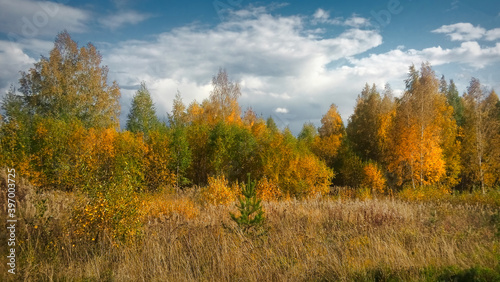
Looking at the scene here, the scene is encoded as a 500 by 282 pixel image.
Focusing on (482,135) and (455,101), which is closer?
(482,135)

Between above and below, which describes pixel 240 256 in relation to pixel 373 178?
below

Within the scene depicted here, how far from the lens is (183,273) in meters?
6.80

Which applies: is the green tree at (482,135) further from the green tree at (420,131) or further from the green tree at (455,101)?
the green tree at (455,101)

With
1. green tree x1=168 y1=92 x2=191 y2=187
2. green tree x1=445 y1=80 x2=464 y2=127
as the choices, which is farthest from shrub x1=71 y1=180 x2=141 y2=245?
green tree x1=445 y1=80 x2=464 y2=127

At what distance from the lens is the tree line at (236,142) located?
2405 cm

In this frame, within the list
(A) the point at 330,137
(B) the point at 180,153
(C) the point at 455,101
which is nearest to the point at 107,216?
(B) the point at 180,153

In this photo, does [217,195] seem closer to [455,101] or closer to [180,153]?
[180,153]

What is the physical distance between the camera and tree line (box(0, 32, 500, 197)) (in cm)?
2405

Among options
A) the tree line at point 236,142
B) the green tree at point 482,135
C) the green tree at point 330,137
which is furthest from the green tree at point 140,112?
the green tree at point 482,135

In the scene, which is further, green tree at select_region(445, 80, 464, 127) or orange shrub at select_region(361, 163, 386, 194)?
green tree at select_region(445, 80, 464, 127)

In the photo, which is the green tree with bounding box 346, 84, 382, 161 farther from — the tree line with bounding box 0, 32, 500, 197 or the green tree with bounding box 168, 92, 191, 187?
the green tree with bounding box 168, 92, 191, 187

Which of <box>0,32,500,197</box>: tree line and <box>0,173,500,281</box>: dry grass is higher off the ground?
<box>0,32,500,197</box>: tree line

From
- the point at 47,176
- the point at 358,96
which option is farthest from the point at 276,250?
the point at 358,96

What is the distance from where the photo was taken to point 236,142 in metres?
29.3
